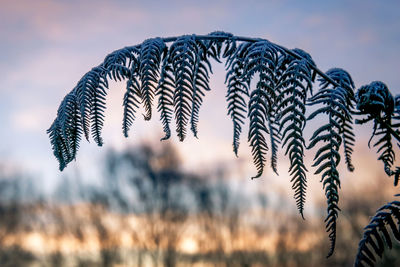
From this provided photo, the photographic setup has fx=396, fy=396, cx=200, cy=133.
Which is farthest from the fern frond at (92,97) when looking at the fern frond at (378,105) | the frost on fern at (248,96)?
the fern frond at (378,105)

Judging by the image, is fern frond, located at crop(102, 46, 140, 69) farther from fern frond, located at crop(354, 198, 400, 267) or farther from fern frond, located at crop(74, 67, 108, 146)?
fern frond, located at crop(354, 198, 400, 267)

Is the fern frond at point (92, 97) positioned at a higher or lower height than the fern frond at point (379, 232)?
higher

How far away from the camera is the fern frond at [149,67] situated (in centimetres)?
141

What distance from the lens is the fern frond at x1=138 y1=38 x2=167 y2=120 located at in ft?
4.63

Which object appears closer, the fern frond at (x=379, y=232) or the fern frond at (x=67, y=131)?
the fern frond at (x=379, y=232)

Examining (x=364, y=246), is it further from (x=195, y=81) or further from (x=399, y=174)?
(x=195, y=81)

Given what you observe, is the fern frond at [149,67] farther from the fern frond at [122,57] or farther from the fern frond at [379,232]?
the fern frond at [379,232]

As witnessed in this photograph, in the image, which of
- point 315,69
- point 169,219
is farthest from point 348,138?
point 169,219

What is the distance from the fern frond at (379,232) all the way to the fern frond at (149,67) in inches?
32.8

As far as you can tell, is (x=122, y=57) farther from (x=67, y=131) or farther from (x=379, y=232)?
(x=379, y=232)

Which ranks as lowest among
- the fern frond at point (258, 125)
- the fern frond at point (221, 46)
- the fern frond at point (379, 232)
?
the fern frond at point (379, 232)

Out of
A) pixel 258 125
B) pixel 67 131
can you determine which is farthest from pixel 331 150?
pixel 67 131

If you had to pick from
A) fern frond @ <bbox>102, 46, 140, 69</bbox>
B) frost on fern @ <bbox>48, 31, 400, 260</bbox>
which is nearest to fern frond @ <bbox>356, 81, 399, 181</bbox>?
frost on fern @ <bbox>48, 31, 400, 260</bbox>

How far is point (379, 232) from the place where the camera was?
1.27 m
